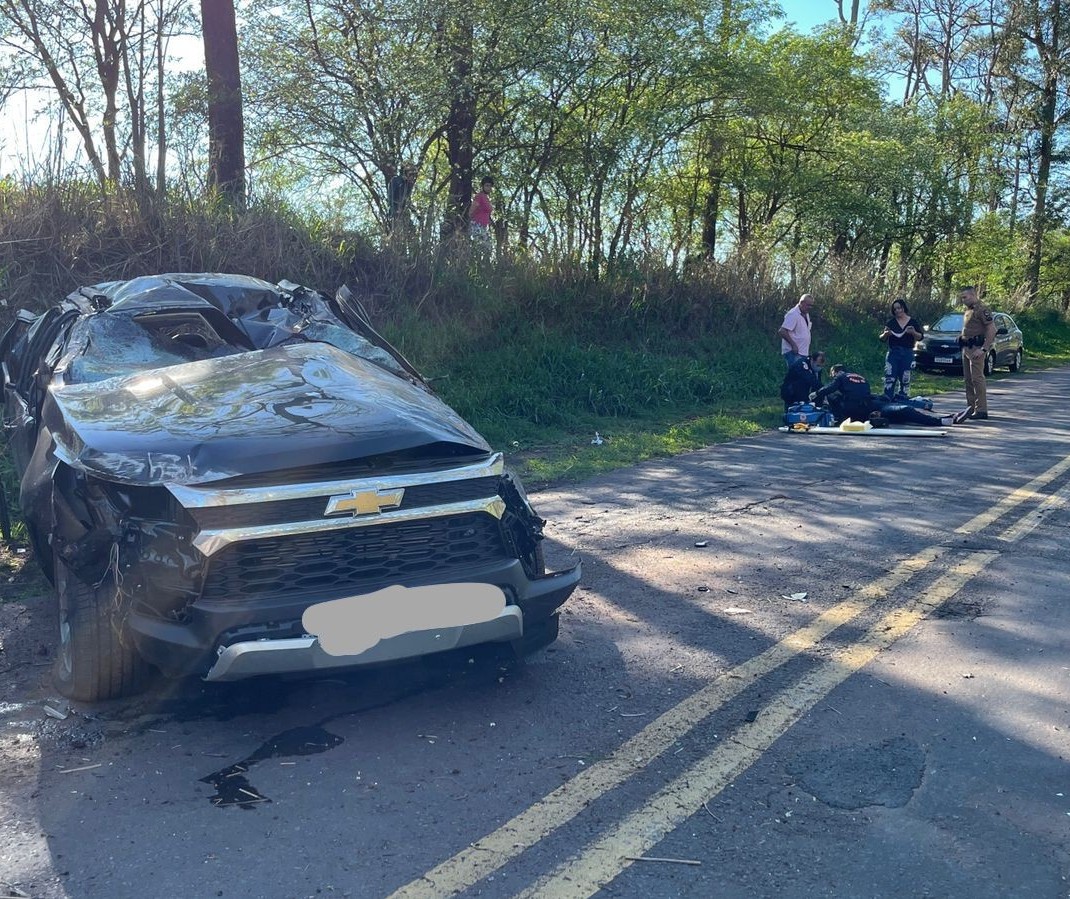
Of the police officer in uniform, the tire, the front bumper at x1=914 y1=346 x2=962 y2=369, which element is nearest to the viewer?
the tire

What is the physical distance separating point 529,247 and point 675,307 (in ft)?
9.74

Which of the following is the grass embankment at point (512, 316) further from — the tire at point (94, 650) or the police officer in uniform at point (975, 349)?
the tire at point (94, 650)

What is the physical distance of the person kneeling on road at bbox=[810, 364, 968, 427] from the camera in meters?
12.3

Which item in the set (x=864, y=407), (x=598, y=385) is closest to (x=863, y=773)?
(x=864, y=407)

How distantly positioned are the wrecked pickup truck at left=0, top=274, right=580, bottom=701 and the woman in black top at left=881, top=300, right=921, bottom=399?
434 inches

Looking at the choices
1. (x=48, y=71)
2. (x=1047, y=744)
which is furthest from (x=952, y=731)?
(x=48, y=71)

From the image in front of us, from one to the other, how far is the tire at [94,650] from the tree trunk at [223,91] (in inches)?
426

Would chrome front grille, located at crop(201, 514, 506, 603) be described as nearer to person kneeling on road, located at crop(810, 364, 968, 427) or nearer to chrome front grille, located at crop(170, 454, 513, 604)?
chrome front grille, located at crop(170, 454, 513, 604)

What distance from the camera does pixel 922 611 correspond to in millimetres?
5273

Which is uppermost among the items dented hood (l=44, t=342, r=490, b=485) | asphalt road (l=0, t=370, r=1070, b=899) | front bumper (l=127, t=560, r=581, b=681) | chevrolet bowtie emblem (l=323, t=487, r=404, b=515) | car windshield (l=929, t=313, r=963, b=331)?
car windshield (l=929, t=313, r=963, b=331)

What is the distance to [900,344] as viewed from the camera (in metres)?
14.5

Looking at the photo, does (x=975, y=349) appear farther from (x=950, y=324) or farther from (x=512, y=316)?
(x=950, y=324)

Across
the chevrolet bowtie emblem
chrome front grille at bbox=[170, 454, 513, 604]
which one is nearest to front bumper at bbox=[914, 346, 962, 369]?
chrome front grille at bbox=[170, 454, 513, 604]

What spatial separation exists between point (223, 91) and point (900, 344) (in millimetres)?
10181
